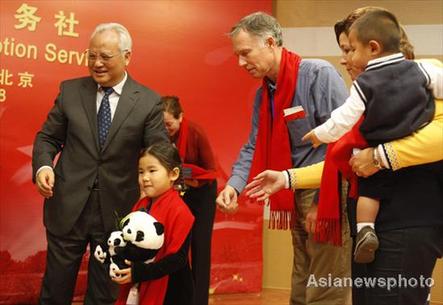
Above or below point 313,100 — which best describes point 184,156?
below

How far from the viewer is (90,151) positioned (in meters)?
3.12

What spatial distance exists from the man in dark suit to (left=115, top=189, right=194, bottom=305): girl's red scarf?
1.74 feet

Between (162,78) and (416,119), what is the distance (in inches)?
130

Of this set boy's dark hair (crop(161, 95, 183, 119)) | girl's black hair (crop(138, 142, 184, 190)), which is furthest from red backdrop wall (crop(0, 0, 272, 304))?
girl's black hair (crop(138, 142, 184, 190))

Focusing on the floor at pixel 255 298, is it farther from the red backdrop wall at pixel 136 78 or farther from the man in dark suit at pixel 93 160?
the man in dark suit at pixel 93 160

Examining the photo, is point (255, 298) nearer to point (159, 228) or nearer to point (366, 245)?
point (159, 228)

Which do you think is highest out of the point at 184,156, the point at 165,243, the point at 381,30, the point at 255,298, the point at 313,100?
the point at 381,30

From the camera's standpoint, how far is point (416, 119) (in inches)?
74.7

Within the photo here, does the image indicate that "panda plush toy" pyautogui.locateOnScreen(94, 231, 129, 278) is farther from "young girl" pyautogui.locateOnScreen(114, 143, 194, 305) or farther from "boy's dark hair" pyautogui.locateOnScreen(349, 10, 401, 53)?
"boy's dark hair" pyautogui.locateOnScreen(349, 10, 401, 53)

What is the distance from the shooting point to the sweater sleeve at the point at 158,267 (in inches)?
99.0

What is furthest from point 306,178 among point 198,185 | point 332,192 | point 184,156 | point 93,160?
point 184,156

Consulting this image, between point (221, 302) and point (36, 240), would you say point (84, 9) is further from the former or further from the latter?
point (221, 302)

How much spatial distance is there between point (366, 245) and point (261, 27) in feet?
4.03

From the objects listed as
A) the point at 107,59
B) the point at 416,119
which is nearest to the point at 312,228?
the point at 416,119
